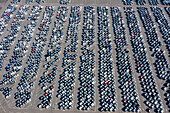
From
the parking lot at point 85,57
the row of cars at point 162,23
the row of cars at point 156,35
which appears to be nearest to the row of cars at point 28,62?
the parking lot at point 85,57

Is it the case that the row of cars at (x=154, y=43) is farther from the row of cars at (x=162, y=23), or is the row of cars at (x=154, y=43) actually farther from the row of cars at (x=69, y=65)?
the row of cars at (x=69, y=65)

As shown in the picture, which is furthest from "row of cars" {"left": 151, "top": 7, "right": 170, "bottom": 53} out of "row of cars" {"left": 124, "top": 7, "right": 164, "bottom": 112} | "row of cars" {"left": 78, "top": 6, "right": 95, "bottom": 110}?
"row of cars" {"left": 78, "top": 6, "right": 95, "bottom": 110}

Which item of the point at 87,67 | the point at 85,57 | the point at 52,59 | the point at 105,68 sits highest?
the point at 85,57

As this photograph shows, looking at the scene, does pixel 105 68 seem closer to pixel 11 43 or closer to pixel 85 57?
pixel 85 57

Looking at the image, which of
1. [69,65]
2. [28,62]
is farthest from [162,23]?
[28,62]

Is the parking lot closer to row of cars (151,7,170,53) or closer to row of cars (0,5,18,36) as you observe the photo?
row of cars (151,7,170,53)

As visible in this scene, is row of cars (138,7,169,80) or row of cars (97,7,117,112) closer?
row of cars (97,7,117,112)
